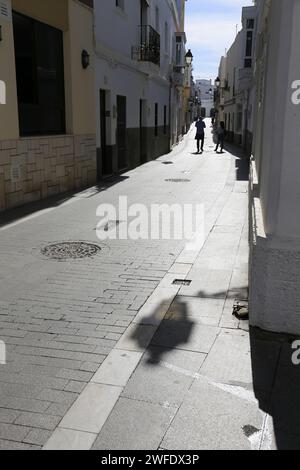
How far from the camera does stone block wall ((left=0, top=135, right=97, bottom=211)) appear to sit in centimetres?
869

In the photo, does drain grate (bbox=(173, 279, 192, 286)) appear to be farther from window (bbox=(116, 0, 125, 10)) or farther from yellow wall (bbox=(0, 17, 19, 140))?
window (bbox=(116, 0, 125, 10))

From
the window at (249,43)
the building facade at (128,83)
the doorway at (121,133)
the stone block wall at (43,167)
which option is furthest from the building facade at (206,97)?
the stone block wall at (43,167)

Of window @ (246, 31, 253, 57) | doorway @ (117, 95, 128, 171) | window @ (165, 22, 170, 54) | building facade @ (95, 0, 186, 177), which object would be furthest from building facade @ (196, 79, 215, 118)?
doorway @ (117, 95, 128, 171)

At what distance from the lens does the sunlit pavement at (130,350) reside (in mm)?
2723

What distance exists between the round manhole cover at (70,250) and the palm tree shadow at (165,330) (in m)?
1.97

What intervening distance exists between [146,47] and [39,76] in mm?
8472

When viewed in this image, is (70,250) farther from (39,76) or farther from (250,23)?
(250,23)

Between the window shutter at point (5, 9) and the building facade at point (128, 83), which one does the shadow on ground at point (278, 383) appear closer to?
the window shutter at point (5, 9)

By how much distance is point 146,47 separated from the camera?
1733 centimetres
